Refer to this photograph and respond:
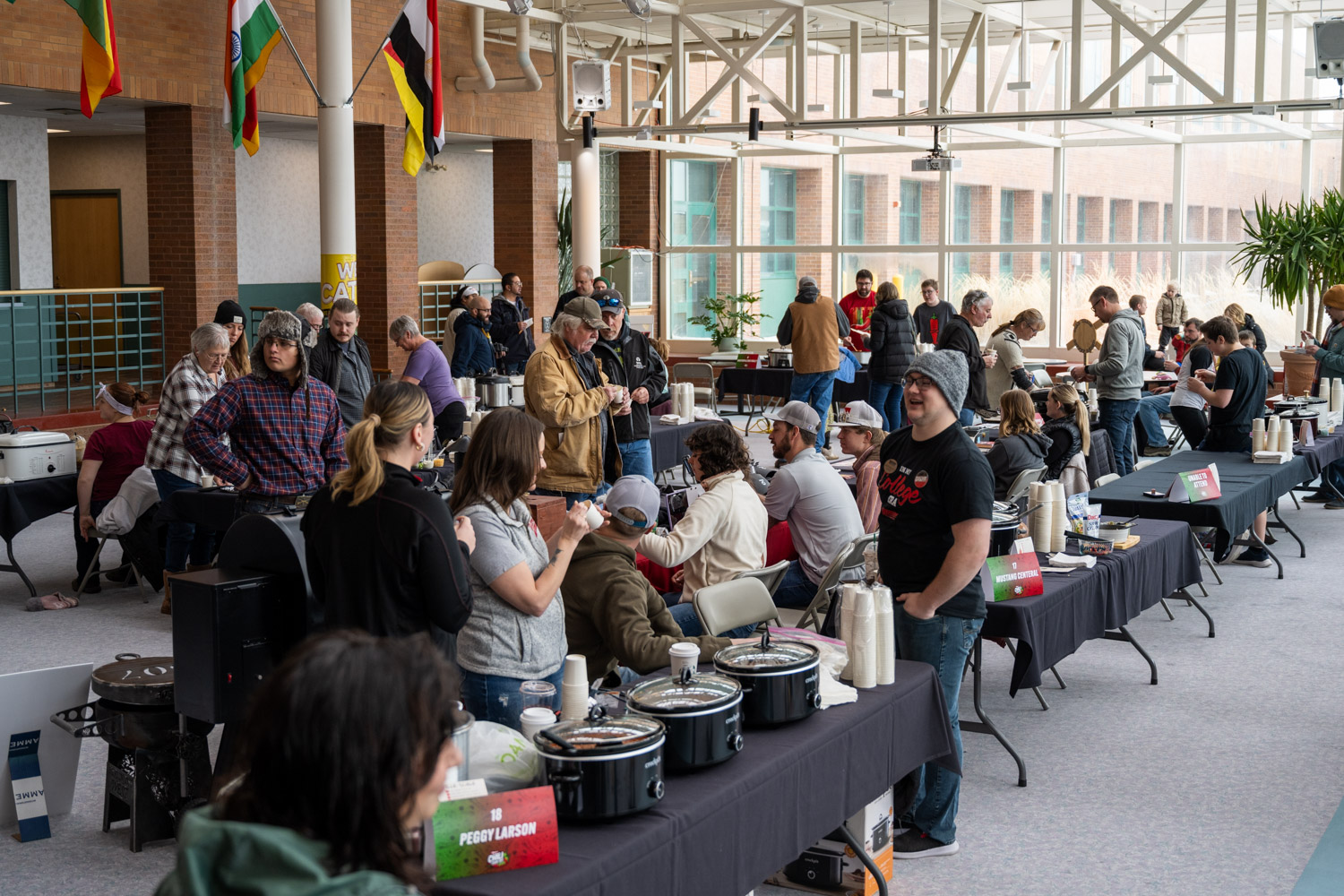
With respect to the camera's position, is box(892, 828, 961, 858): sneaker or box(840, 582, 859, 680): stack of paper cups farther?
box(892, 828, 961, 858): sneaker

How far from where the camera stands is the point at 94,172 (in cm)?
1589

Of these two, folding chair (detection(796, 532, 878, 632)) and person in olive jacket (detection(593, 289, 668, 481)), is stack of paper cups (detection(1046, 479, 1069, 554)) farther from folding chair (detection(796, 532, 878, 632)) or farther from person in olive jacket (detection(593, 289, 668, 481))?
person in olive jacket (detection(593, 289, 668, 481))

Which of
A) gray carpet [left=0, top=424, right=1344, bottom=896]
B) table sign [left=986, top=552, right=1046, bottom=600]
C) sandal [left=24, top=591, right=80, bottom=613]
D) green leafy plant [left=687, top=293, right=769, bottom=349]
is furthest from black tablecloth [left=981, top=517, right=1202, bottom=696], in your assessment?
green leafy plant [left=687, top=293, right=769, bottom=349]

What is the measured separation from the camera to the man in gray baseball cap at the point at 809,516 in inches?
197

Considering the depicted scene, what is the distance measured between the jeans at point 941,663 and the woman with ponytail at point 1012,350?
6019 millimetres

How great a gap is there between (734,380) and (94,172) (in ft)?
26.7

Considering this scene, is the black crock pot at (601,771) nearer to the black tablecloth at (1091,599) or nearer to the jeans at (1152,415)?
the black tablecloth at (1091,599)

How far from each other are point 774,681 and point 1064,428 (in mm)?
4393

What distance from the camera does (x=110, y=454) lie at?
680cm

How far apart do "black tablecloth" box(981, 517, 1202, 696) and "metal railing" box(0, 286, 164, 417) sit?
8.80 meters

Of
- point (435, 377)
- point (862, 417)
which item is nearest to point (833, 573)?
point (862, 417)

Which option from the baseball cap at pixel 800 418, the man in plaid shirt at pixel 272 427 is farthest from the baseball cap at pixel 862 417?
the man in plaid shirt at pixel 272 427

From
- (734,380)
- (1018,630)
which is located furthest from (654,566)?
(734,380)

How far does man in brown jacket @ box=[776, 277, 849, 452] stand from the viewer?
11164 millimetres
